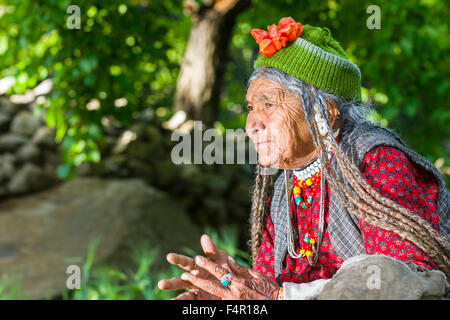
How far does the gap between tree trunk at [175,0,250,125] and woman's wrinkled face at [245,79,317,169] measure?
11.7ft

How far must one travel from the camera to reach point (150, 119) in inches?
253

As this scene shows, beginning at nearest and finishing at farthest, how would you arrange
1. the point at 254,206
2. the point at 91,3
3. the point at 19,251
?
1. the point at 254,206
2. the point at 91,3
3. the point at 19,251

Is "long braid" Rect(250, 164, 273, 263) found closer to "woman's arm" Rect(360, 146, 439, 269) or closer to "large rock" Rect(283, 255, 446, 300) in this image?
"woman's arm" Rect(360, 146, 439, 269)

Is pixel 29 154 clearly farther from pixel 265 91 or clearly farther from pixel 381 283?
pixel 381 283

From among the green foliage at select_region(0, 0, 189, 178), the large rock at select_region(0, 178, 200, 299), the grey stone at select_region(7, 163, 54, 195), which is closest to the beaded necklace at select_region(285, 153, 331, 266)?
the green foliage at select_region(0, 0, 189, 178)

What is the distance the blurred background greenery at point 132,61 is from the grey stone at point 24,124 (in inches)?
44.9

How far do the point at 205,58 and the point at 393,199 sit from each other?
14.0 ft

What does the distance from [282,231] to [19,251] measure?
A: 136 inches

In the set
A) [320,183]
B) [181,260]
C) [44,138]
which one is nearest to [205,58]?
[44,138]

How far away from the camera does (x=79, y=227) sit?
5.11 meters

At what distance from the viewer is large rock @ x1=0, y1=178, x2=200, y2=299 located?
4.61 metres
